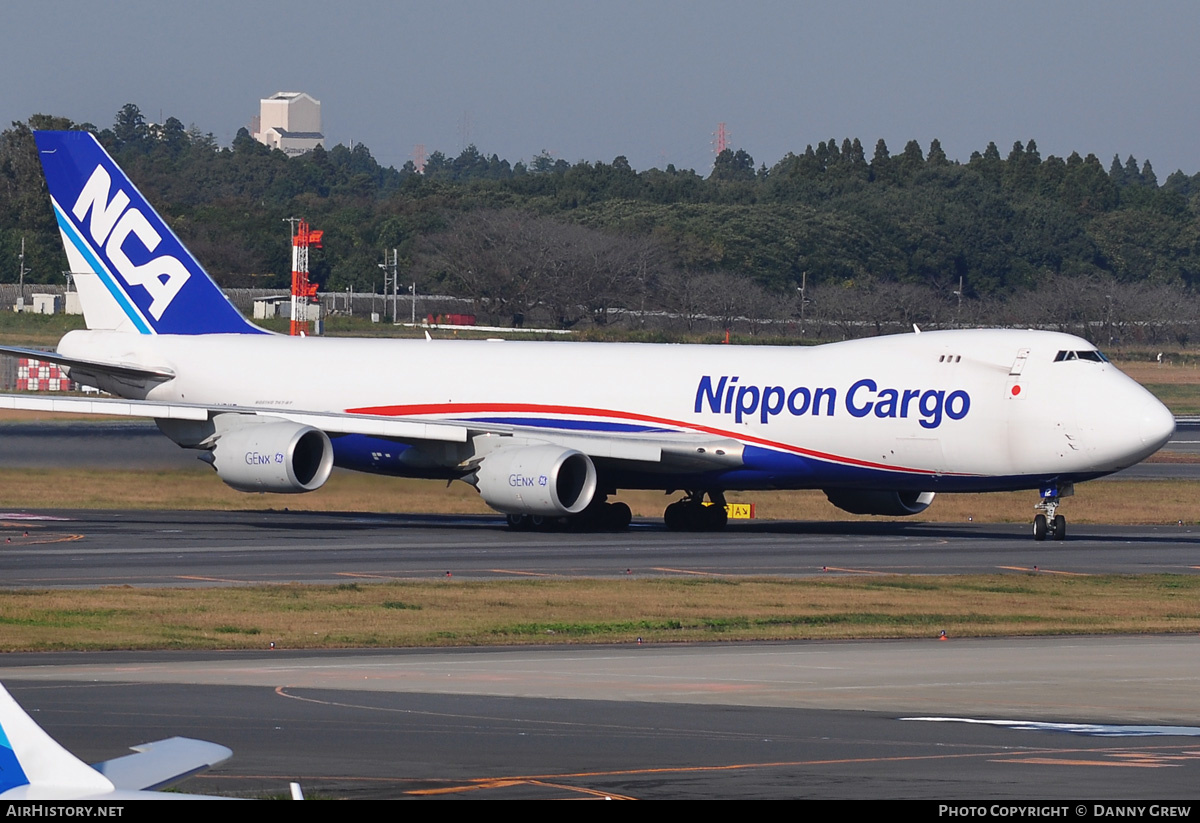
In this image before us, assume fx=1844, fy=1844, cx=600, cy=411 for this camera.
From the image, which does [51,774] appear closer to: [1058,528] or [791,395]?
[791,395]

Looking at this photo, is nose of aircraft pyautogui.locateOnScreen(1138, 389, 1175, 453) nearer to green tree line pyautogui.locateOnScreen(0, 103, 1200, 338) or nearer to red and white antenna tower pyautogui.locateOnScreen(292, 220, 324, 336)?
red and white antenna tower pyautogui.locateOnScreen(292, 220, 324, 336)

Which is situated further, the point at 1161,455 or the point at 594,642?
the point at 1161,455

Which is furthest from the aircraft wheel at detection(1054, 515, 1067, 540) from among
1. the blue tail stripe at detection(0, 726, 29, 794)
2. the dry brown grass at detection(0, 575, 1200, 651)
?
the blue tail stripe at detection(0, 726, 29, 794)

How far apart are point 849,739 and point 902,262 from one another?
145634mm

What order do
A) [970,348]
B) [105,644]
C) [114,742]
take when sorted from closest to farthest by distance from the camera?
1. [114,742]
2. [105,644]
3. [970,348]

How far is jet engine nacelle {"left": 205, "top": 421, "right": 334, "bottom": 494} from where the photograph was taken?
4025cm

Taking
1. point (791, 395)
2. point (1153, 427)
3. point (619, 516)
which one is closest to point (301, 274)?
point (619, 516)

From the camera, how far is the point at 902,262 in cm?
15875

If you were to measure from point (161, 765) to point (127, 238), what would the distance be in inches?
1600

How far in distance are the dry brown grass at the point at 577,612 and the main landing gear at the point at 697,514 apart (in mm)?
11952

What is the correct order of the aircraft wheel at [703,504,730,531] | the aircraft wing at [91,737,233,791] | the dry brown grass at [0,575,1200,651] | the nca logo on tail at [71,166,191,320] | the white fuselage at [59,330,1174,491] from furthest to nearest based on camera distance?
the nca logo on tail at [71,166,191,320], the aircraft wheel at [703,504,730,531], the white fuselage at [59,330,1174,491], the dry brown grass at [0,575,1200,651], the aircraft wing at [91,737,233,791]

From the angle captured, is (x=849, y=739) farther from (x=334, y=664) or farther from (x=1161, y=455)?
(x=1161, y=455)

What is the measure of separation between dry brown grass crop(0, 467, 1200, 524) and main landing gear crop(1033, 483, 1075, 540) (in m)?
8.04
